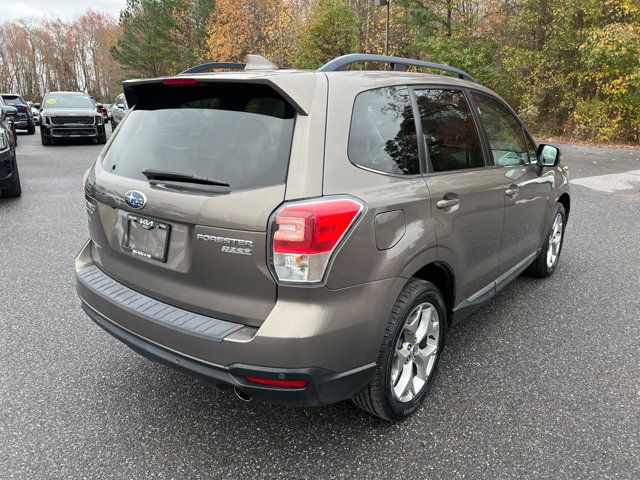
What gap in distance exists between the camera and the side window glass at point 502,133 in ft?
11.1

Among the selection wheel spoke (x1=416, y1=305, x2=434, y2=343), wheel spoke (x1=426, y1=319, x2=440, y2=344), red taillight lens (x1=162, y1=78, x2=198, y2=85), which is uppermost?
red taillight lens (x1=162, y1=78, x2=198, y2=85)

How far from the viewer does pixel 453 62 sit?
23.1m

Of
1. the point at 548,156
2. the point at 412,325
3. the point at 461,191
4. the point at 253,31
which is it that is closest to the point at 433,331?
the point at 412,325

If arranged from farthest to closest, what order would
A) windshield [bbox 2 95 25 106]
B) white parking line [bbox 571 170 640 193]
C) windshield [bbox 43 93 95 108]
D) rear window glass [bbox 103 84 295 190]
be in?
windshield [bbox 2 95 25 106] < windshield [bbox 43 93 95 108] < white parking line [bbox 571 170 640 193] < rear window glass [bbox 103 84 295 190]

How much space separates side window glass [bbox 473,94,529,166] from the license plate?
2174mm

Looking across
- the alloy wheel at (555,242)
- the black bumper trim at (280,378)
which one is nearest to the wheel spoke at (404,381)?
the black bumper trim at (280,378)

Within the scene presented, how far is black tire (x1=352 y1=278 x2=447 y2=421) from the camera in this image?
2326mm

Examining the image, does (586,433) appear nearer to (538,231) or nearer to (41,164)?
(538,231)

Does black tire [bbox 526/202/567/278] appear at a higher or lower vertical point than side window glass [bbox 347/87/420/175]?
lower

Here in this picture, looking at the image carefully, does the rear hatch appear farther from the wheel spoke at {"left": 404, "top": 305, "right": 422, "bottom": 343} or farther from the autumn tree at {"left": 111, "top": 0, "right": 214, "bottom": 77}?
the autumn tree at {"left": 111, "top": 0, "right": 214, "bottom": 77}

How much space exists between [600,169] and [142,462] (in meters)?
12.6

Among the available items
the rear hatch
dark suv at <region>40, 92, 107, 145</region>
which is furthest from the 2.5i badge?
dark suv at <region>40, 92, 107, 145</region>

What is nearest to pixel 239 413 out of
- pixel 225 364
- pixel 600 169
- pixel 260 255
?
pixel 225 364

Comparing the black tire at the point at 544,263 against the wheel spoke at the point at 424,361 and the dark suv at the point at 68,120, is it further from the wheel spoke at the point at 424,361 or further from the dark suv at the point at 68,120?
the dark suv at the point at 68,120
